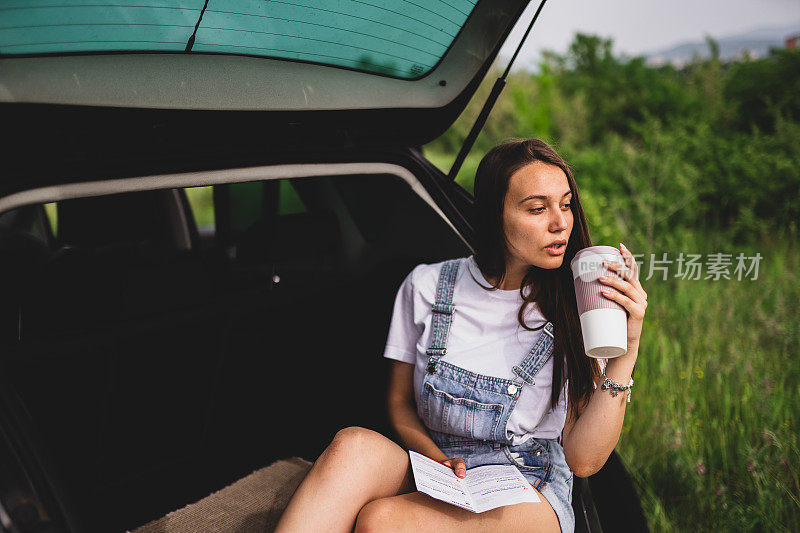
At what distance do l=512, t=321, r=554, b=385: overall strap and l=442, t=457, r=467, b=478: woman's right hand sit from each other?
0.28 m

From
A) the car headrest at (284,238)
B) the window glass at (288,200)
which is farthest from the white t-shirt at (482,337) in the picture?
the window glass at (288,200)

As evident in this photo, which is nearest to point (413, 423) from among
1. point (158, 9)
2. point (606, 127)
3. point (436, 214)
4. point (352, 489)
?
point (352, 489)

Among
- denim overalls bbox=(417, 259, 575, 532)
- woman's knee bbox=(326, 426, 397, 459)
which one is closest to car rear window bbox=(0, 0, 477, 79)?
denim overalls bbox=(417, 259, 575, 532)

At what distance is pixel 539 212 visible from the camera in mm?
1457

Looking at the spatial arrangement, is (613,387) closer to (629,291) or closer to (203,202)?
(629,291)

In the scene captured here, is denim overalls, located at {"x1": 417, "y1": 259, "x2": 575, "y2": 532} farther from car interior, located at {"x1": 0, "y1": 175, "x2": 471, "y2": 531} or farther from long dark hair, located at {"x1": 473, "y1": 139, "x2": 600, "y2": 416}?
car interior, located at {"x1": 0, "y1": 175, "x2": 471, "y2": 531}

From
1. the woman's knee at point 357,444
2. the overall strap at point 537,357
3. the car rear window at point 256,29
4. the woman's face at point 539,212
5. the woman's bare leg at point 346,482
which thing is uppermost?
the car rear window at point 256,29

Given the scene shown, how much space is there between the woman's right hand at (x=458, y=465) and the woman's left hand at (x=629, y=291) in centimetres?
55

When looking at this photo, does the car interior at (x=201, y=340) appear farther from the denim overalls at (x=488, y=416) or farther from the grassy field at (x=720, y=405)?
the grassy field at (x=720, y=405)

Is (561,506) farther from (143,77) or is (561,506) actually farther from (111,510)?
(111,510)

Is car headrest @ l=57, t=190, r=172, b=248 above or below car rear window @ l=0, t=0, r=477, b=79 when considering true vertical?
below

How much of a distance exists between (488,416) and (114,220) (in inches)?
91.0

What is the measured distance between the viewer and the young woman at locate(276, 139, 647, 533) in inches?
52.9

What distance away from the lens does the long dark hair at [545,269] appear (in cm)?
148
